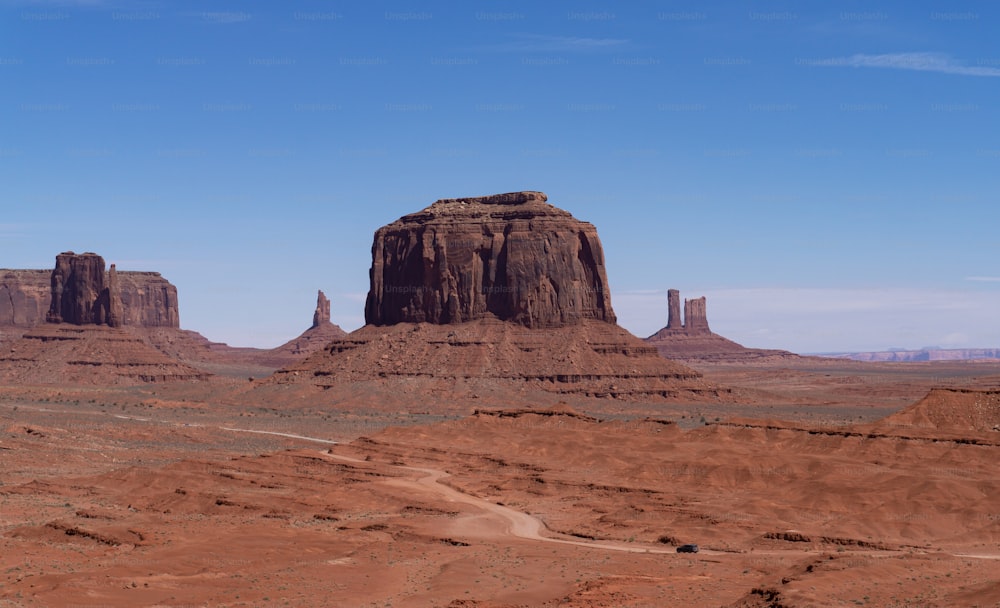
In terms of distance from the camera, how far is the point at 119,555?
42.5 meters

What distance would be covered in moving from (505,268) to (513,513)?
278ft

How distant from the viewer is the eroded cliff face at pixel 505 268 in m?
141

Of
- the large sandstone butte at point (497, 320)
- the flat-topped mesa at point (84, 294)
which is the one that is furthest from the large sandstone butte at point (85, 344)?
the large sandstone butte at point (497, 320)

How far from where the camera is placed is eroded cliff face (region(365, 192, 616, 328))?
5556 inches

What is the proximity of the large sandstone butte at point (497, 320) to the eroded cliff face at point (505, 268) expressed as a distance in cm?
12

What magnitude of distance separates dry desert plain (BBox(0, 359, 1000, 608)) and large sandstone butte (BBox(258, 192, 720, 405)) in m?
32.6

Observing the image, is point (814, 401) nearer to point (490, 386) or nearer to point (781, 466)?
point (490, 386)

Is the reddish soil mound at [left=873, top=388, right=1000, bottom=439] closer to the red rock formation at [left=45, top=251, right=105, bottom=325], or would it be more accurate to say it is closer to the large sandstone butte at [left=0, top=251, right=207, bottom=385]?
the large sandstone butte at [left=0, top=251, right=207, bottom=385]

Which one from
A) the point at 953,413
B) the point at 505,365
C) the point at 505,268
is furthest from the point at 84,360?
the point at 953,413

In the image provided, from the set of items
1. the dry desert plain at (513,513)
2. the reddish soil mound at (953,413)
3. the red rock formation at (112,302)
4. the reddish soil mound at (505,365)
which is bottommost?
the dry desert plain at (513,513)

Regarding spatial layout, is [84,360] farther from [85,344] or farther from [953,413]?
[953,413]

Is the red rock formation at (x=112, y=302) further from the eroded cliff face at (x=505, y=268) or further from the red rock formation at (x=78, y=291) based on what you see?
the eroded cliff face at (x=505, y=268)

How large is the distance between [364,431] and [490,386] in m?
28.6

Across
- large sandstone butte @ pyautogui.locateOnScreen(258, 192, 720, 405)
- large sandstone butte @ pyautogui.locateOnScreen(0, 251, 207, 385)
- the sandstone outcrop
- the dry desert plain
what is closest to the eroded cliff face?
large sandstone butte @ pyautogui.locateOnScreen(258, 192, 720, 405)
